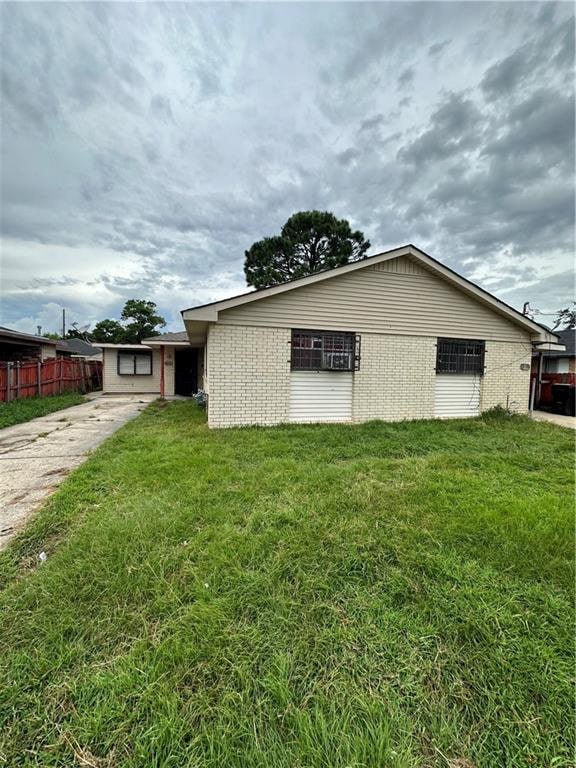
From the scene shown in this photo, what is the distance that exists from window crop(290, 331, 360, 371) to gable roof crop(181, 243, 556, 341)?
3.95ft

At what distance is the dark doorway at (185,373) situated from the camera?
14914mm

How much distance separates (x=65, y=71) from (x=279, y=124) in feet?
19.0

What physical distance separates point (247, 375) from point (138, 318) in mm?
34765

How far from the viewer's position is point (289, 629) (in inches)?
70.0

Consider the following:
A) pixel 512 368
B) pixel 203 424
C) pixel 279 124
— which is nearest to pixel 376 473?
pixel 203 424

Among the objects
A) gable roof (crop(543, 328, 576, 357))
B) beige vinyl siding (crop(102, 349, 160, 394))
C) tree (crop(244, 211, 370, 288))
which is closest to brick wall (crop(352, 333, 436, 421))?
gable roof (crop(543, 328, 576, 357))

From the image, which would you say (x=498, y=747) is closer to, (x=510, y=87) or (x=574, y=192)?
(x=510, y=87)

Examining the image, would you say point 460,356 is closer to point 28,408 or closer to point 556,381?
point 556,381

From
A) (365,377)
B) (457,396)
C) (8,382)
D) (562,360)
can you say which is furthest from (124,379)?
(562,360)

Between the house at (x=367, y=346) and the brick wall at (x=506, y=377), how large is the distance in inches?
1.2

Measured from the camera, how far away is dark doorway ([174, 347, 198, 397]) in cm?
1491

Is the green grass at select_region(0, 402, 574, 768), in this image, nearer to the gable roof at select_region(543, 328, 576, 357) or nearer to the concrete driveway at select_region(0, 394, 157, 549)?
the concrete driveway at select_region(0, 394, 157, 549)

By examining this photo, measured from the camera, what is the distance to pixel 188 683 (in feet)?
4.84

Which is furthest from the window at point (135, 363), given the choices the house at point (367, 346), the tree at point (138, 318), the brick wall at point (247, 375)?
the tree at point (138, 318)
